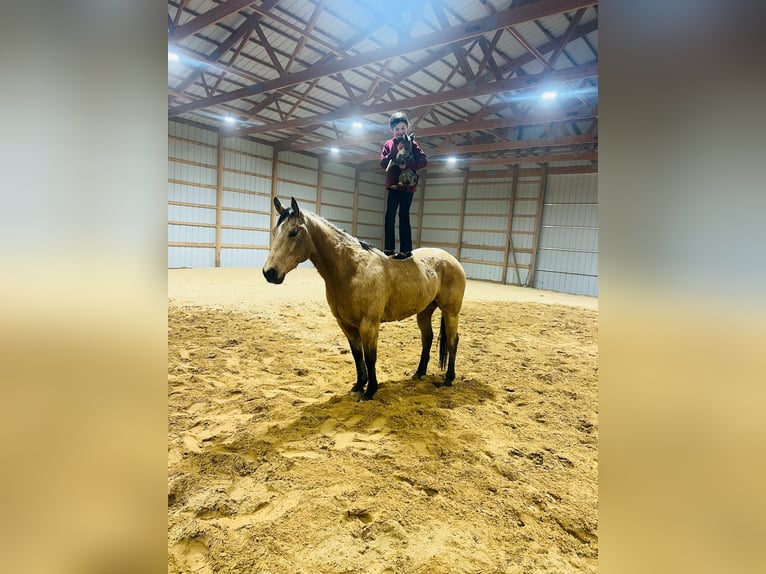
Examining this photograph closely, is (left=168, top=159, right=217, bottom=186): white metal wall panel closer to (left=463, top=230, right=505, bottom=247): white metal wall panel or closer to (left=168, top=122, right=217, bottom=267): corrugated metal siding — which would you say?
(left=168, top=122, right=217, bottom=267): corrugated metal siding

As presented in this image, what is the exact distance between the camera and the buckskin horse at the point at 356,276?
309 centimetres

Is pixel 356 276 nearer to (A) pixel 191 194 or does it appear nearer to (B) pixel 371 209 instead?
(A) pixel 191 194

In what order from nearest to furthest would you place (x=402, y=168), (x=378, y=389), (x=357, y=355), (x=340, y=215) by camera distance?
(x=357, y=355), (x=378, y=389), (x=402, y=168), (x=340, y=215)

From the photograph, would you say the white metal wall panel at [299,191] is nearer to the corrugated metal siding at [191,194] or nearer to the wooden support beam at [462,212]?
the corrugated metal siding at [191,194]

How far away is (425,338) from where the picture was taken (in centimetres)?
422

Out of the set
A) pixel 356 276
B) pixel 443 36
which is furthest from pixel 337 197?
pixel 356 276

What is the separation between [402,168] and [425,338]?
1.90 metres

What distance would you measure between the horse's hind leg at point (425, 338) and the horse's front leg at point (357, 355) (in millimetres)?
774

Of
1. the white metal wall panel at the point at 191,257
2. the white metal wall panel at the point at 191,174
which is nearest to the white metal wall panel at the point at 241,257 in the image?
the white metal wall panel at the point at 191,257

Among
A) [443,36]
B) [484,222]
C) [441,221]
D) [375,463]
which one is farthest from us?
[441,221]

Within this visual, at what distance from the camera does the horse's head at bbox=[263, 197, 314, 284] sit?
9.81ft

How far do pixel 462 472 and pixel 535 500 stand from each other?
0.44 meters
